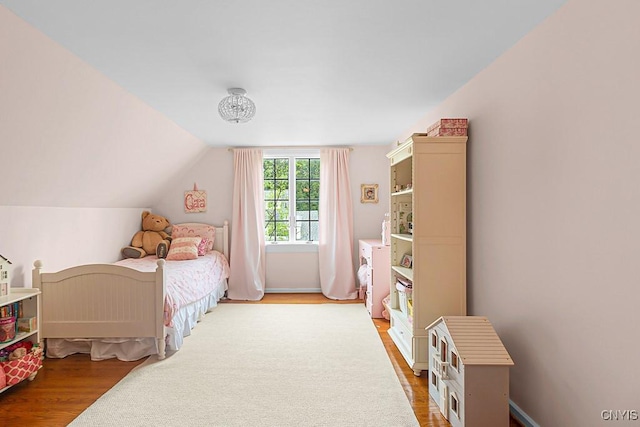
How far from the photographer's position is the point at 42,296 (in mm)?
3080

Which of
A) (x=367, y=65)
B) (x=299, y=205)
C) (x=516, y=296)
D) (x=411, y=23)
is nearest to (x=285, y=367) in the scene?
(x=516, y=296)

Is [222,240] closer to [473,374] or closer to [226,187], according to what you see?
[226,187]

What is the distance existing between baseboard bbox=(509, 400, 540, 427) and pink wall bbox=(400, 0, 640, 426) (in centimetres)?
3

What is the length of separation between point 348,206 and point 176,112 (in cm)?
267

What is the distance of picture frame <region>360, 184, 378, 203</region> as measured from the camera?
5469 millimetres

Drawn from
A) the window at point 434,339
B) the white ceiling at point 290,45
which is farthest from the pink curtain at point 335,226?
the window at point 434,339

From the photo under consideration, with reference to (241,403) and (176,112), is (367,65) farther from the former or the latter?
(241,403)

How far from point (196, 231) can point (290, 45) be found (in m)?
3.75

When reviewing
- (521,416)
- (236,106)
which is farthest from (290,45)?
(521,416)

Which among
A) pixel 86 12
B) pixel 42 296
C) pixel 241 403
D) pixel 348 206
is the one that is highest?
pixel 86 12

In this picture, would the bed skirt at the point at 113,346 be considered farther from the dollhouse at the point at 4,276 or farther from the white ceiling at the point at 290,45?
the white ceiling at the point at 290,45

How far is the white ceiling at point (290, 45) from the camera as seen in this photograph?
177 cm

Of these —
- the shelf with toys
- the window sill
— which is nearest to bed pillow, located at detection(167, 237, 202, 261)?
the window sill

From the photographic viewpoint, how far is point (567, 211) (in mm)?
1787
